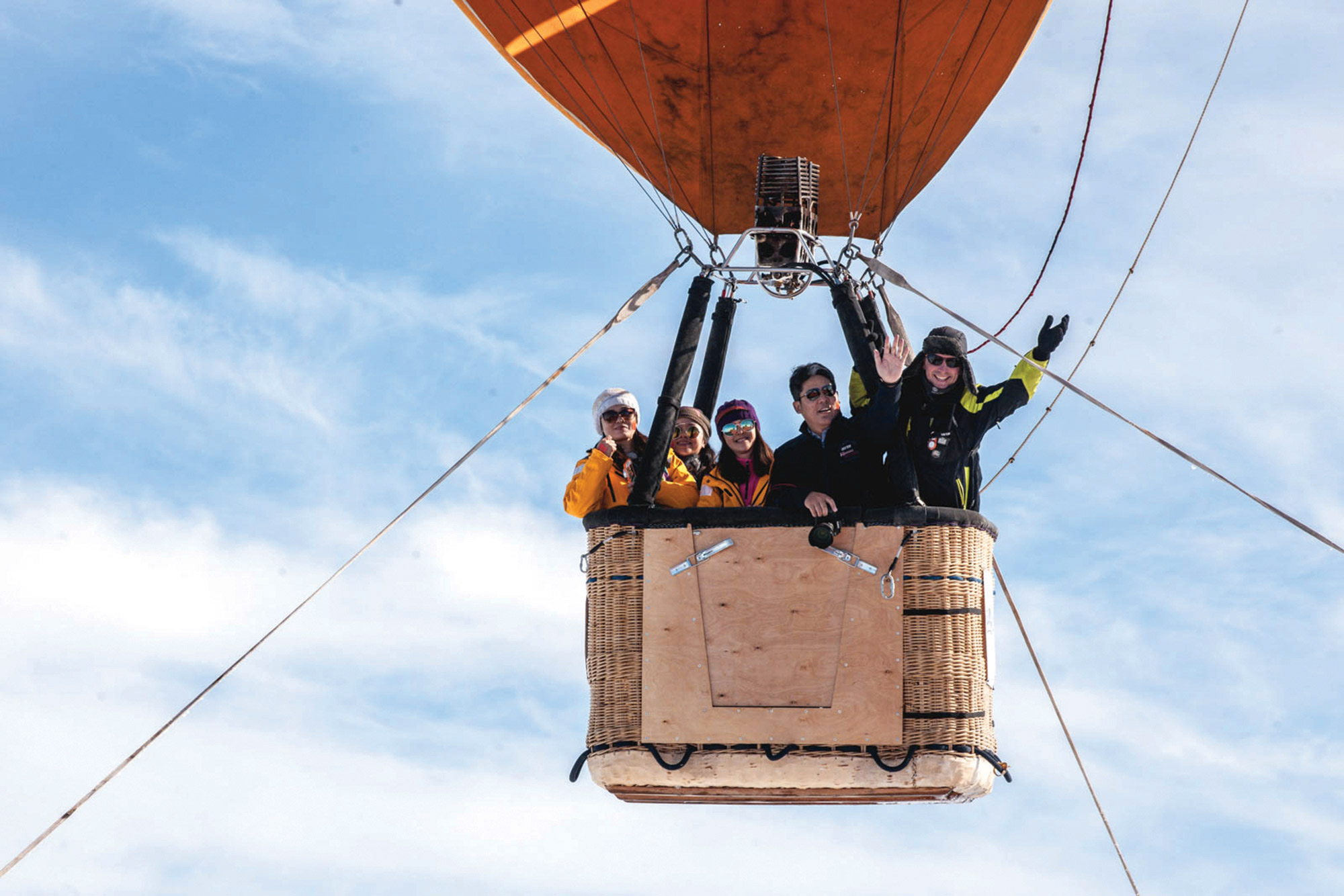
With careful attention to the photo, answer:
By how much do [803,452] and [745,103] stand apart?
2832 millimetres

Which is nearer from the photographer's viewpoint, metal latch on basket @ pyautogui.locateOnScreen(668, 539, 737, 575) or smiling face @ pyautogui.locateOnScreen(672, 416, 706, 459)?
metal latch on basket @ pyautogui.locateOnScreen(668, 539, 737, 575)

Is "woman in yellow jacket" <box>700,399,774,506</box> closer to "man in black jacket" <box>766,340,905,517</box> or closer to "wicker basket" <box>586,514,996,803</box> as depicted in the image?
"man in black jacket" <box>766,340,905,517</box>

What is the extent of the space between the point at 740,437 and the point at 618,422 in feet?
1.32

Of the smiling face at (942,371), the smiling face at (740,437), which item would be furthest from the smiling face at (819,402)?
the smiling face at (942,371)

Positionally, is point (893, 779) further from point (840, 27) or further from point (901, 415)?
point (840, 27)

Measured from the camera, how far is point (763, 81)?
318 inches

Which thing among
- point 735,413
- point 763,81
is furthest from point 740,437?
point 763,81

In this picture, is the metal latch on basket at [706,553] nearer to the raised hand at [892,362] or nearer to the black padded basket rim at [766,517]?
the black padded basket rim at [766,517]

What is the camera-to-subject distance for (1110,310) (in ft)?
24.9

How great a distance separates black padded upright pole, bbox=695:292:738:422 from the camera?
670 centimetres

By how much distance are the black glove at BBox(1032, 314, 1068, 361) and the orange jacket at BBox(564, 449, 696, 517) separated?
1.21 meters

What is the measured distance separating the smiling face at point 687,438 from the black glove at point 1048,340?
3.72 feet

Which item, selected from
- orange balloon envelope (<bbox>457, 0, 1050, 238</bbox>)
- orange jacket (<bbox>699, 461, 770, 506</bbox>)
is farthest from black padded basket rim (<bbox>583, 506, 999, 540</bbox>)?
orange balloon envelope (<bbox>457, 0, 1050, 238</bbox>)

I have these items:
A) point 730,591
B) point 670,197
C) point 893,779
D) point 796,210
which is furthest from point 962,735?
point 670,197
